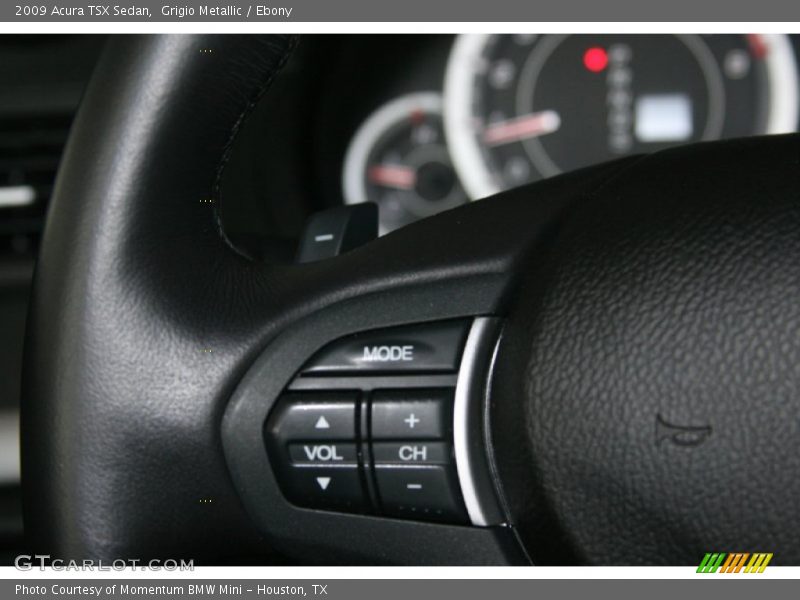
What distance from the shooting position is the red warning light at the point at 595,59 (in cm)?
256

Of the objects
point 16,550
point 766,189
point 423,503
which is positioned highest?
point 766,189

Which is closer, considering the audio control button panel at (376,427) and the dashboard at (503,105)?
the audio control button panel at (376,427)

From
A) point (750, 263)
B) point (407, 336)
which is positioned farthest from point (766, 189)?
point (407, 336)

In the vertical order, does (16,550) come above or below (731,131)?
below

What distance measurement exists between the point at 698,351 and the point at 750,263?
4 cm

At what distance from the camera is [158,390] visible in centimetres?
58

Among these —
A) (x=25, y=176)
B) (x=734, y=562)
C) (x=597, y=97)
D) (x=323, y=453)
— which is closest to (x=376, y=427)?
(x=323, y=453)

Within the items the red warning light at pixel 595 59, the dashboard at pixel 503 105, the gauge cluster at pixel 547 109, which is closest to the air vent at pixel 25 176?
the dashboard at pixel 503 105

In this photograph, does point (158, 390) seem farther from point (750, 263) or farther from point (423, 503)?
point (750, 263)

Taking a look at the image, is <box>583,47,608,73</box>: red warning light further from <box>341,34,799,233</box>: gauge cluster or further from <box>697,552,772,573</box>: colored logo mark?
<box>697,552,772,573</box>: colored logo mark

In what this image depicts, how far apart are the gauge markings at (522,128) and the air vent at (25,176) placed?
3.32 ft

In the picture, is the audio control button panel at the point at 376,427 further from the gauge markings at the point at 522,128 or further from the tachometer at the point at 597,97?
the gauge markings at the point at 522,128

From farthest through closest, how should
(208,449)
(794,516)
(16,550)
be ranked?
(16,550) < (208,449) < (794,516)

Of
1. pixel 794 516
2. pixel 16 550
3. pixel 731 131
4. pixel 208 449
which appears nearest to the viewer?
pixel 794 516
